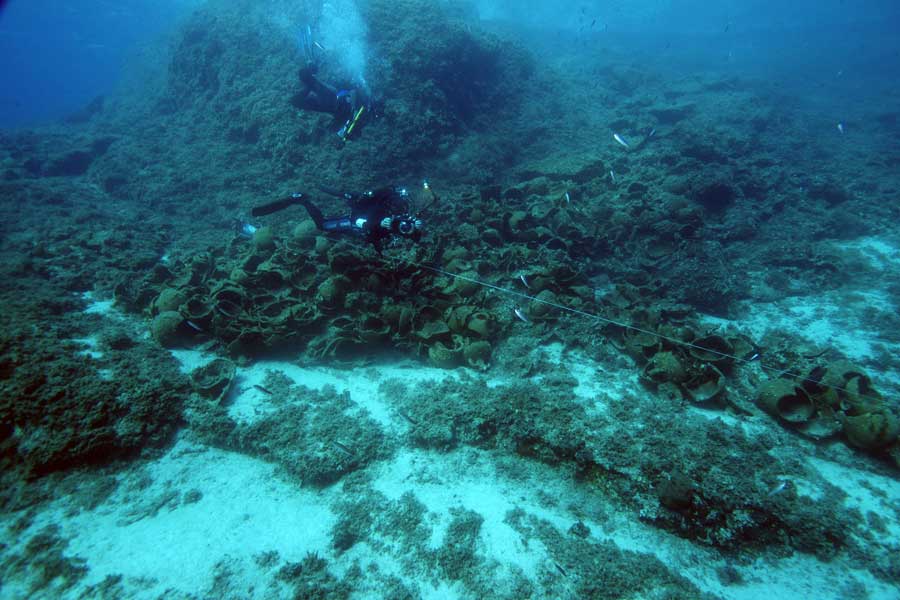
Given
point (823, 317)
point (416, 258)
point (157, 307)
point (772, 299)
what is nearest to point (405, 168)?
point (416, 258)

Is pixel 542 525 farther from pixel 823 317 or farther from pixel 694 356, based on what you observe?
pixel 823 317

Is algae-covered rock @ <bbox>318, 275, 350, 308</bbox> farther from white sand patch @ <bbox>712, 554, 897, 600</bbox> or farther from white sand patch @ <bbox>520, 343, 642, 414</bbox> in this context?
white sand patch @ <bbox>712, 554, 897, 600</bbox>

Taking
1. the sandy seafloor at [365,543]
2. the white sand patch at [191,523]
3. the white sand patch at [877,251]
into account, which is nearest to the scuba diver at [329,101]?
the sandy seafloor at [365,543]

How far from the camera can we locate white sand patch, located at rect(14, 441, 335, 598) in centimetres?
353

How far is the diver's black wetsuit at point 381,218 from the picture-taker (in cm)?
610

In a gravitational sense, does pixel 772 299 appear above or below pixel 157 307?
above

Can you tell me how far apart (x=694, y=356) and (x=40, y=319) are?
9.79 meters

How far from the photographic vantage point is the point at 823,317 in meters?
7.43

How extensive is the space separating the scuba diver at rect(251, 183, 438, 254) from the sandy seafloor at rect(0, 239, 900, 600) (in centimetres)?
268

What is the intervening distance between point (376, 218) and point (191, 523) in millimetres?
4890

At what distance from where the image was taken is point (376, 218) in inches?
261

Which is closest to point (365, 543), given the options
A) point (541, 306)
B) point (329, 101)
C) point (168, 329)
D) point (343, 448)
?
point (343, 448)

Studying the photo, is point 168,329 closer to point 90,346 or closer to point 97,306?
point 90,346

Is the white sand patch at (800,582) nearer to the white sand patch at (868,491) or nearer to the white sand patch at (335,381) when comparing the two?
the white sand patch at (868,491)
